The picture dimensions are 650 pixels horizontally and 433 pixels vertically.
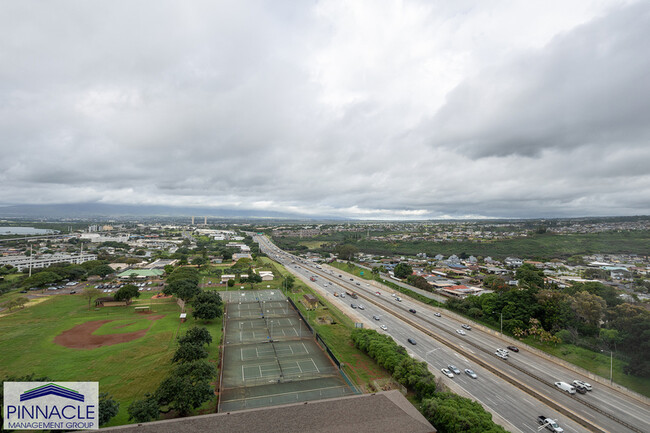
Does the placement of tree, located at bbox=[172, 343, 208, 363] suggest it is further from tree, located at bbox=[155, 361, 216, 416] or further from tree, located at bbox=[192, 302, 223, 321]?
tree, located at bbox=[192, 302, 223, 321]

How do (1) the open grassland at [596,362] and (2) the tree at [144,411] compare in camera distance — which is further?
(1) the open grassland at [596,362]

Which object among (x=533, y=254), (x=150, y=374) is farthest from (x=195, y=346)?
(x=533, y=254)

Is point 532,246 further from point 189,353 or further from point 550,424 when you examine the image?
point 189,353

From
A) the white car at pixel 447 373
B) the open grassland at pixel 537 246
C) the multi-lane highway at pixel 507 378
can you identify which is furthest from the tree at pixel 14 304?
the open grassland at pixel 537 246

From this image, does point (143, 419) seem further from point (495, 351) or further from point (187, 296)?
point (495, 351)

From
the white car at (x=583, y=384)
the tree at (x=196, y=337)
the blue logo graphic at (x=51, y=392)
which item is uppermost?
the blue logo graphic at (x=51, y=392)

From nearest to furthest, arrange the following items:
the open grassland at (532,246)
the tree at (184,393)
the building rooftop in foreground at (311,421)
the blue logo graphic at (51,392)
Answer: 1. the blue logo graphic at (51,392)
2. the building rooftop in foreground at (311,421)
3. the tree at (184,393)
4. the open grassland at (532,246)

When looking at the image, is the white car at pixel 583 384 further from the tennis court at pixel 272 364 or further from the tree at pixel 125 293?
the tree at pixel 125 293
